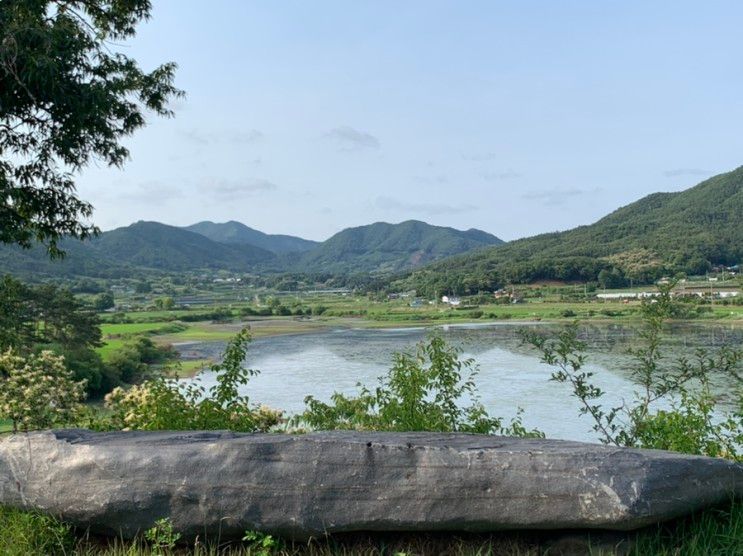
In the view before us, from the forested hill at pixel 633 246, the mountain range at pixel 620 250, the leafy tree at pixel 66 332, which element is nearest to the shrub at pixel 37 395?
the leafy tree at pixel 66 332

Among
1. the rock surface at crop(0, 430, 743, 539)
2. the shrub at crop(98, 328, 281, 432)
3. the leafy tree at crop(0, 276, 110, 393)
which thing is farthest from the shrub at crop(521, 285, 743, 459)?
the leafy tree at crop(0, 276, 110, 393)

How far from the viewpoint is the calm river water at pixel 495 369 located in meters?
16.3

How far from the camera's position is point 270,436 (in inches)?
177

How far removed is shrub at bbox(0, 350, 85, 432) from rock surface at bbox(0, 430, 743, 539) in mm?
3876

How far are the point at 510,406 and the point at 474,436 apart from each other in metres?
12.3

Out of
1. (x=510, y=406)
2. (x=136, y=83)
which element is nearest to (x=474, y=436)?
(x=136, y=83)

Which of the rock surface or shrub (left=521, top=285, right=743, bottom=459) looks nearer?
the rock surface

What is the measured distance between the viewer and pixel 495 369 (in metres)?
23.3

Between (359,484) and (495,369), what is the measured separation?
64.9 feet

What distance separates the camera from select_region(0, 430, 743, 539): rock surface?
3865 mm

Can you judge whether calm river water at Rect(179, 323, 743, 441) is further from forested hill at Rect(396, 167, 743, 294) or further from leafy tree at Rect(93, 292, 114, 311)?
leafy tree at Rect(93, 292, 114, 311)

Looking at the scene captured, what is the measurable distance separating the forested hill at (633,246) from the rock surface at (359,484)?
34.8 metres

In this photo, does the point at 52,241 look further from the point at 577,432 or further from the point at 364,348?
the point at 364,348

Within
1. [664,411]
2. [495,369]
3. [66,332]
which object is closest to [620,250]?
[495,369]
